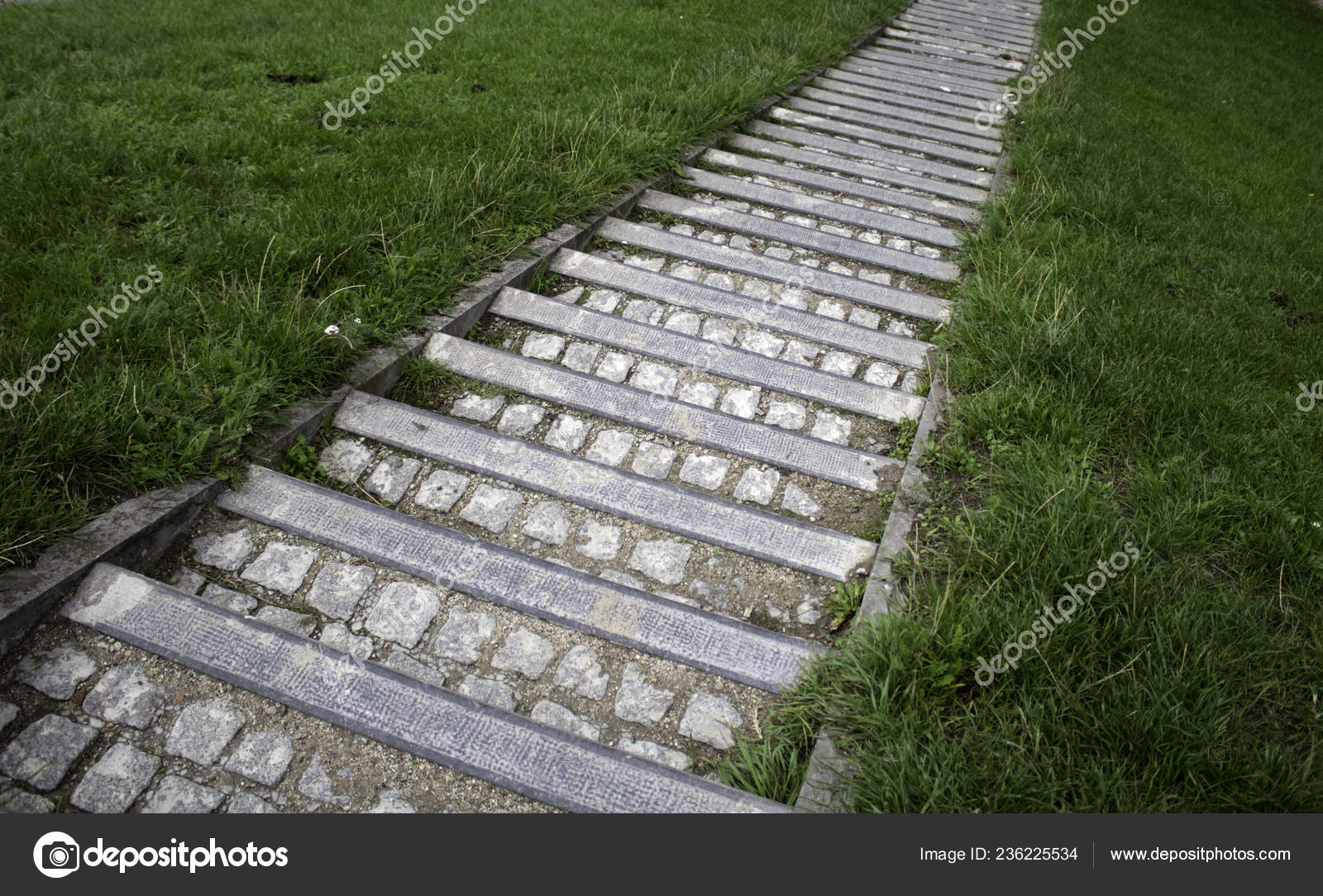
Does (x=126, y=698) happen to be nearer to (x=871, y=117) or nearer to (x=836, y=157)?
(x=836, y=157)

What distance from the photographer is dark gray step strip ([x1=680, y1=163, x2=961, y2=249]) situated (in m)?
5.27

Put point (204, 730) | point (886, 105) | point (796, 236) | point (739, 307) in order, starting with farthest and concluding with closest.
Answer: point (886, 105)
point (796, 236)
point (739, 307)
point (204, 730)

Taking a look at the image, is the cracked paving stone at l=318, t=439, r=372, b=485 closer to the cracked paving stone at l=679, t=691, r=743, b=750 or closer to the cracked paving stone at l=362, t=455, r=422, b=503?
the cracked paving stone at l=362, t=455, r=422, b=503

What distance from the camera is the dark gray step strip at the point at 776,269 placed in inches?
173

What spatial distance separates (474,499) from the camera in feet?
9.99

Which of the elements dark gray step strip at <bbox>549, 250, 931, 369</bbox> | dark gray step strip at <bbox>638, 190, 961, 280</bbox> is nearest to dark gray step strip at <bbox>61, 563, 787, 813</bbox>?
dark gray step strip at <bbox>549, 250, 931, 369</bbox>

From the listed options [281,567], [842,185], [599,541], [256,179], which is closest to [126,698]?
[281,567]

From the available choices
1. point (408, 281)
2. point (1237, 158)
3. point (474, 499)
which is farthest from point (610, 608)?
point (1237, 158)

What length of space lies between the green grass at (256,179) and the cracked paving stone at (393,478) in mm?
476

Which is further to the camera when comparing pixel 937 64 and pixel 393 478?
pixel 937 64

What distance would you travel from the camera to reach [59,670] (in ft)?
7.52

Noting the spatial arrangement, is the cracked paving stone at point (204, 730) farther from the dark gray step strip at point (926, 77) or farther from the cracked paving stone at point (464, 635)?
the dark gray step strip at point (926, 77)

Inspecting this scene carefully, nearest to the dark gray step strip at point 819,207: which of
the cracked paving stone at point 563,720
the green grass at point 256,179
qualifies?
the green grass at point 256,179

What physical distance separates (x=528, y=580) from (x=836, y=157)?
507 centimetres
